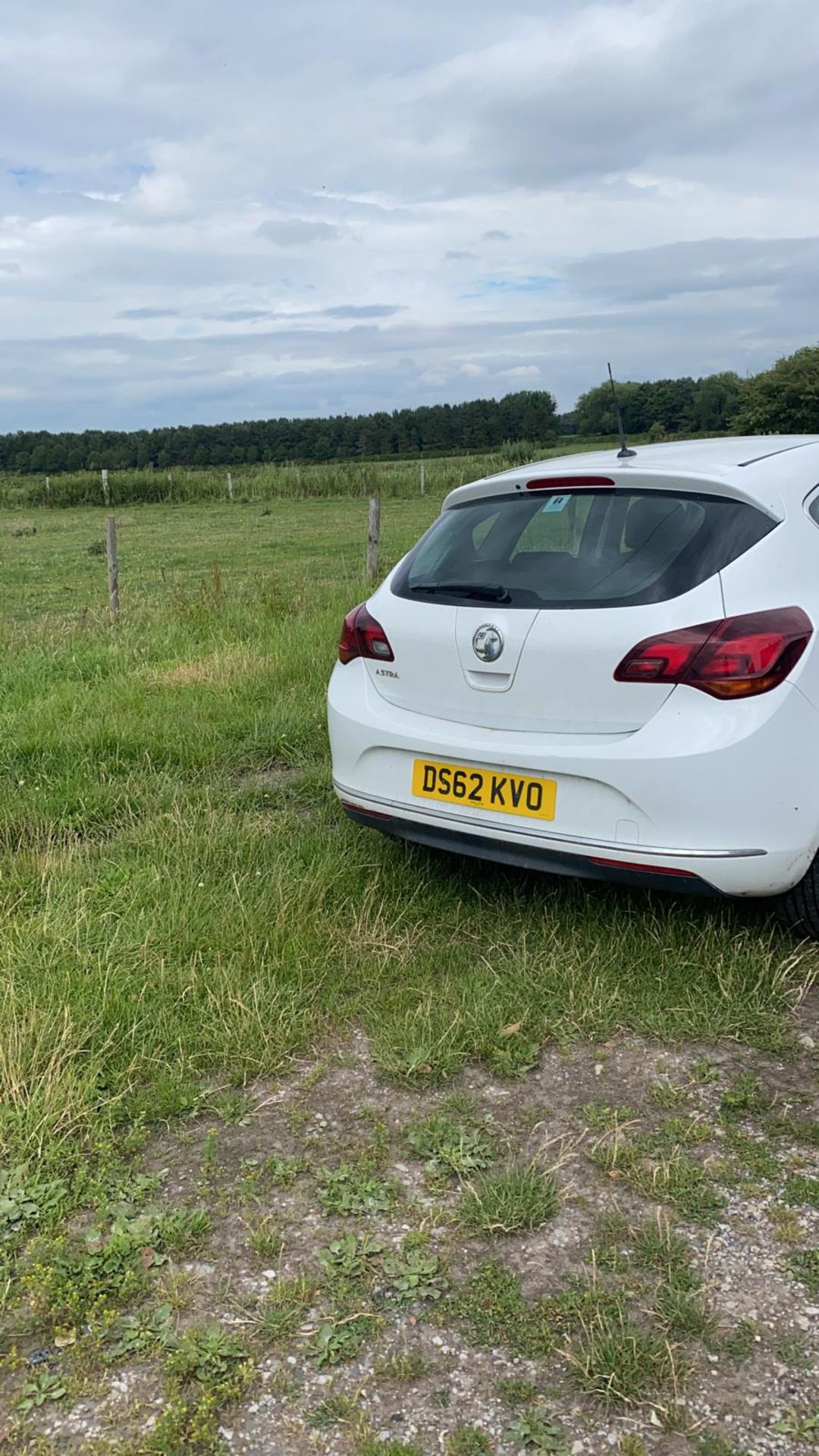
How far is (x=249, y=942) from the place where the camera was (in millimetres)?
3539

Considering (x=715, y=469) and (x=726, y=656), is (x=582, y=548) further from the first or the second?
(x=726, y=656)

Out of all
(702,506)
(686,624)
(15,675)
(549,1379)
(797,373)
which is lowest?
(549,1379)

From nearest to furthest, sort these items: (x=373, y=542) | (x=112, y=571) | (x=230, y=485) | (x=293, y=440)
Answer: (x=112, y=571) < (x=373, y=542) < (x=230, y=485) < (x=293, y=440)

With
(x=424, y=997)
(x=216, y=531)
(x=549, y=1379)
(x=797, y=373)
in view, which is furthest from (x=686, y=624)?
(x=797, y=373)

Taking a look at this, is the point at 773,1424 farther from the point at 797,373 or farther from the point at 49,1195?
the point at 797,373

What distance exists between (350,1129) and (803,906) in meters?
1.65

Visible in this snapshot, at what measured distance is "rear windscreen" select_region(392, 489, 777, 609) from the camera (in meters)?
3.15

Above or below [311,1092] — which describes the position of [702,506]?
above

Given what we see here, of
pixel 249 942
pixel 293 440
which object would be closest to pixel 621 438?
pixel 249 942

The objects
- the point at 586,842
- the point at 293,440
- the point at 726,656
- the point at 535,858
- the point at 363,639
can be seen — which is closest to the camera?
the point at 726,656

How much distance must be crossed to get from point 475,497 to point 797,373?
64939 mm

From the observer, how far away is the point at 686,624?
9.93ft

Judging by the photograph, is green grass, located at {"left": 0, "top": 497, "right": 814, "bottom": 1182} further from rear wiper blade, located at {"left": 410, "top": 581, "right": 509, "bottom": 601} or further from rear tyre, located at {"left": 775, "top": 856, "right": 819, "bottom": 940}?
rear wiper blade, located at {"left": 410, "top": 581, "right": 509, "bottom": 601}

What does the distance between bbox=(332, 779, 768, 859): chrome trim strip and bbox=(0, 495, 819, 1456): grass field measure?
46cm
